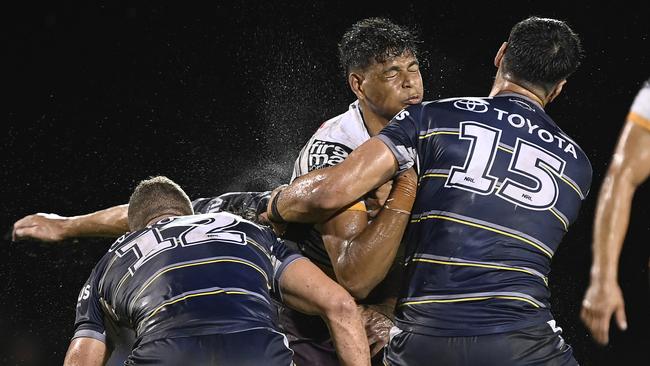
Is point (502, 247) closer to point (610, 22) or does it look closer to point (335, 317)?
point (335, 317)

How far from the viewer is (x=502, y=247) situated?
2922 millimetres

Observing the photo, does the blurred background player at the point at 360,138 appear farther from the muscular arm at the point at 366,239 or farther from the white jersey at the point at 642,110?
the white jersey at the point at 642,110

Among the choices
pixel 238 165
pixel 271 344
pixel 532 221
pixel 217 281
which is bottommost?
pixel 238 165

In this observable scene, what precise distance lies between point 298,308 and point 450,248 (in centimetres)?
79

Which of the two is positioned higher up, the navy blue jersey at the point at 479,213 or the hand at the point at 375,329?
the navy blue jersey at the point at 479,213

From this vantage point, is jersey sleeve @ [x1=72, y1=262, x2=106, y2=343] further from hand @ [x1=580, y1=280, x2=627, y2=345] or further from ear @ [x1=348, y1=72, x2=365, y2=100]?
hand @ [x1=580, y1=280, x2=627, y2=345]

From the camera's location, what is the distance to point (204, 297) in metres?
3.08

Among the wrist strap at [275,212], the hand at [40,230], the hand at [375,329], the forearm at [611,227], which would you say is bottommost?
the hand at [375,329]

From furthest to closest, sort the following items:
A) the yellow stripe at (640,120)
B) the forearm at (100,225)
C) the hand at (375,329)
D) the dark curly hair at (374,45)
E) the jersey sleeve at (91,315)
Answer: the forearm at (100,225), the dark curly hair at (374,45), the hand at (375,329), the jersey sleeve at (91,315), the yellow stripe at (640,120)

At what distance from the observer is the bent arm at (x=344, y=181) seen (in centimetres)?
301

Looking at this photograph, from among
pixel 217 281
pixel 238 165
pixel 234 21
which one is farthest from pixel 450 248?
pixel 234 21

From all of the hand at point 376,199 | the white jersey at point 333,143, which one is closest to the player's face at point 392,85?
the white jersey at point 333,143

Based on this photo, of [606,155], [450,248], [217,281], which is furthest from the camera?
[606,155]

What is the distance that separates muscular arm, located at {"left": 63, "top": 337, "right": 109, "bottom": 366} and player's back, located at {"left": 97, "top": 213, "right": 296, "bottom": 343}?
13 centimetres
